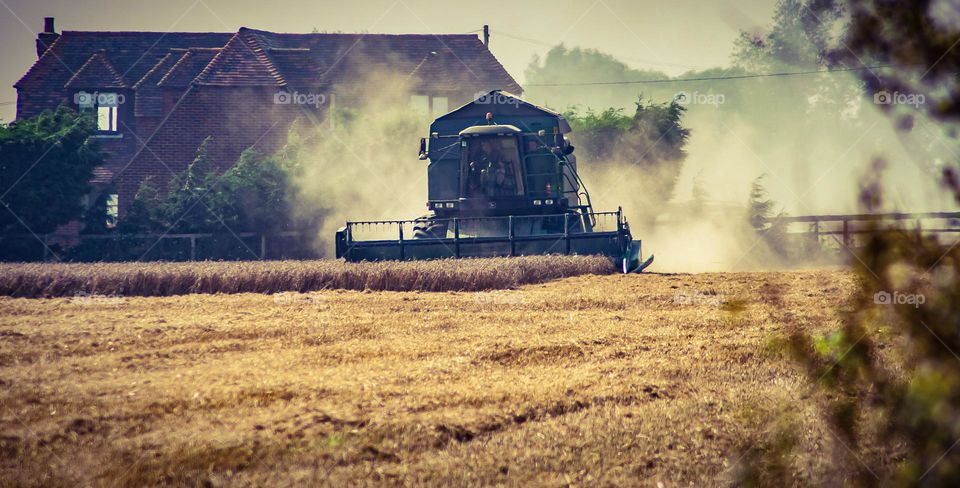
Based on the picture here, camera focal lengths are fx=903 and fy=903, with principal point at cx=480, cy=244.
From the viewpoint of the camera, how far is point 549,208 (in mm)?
20531

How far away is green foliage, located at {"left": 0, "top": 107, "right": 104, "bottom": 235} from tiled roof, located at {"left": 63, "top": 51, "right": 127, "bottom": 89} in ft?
43.6

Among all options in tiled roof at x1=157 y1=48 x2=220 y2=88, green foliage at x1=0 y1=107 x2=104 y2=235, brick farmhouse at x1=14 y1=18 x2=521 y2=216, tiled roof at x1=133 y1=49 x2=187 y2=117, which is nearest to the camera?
green foliage at x1=0 y1=107 x2=104 y2=235

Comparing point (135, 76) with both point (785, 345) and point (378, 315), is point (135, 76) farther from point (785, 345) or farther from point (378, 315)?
point (785, 345)

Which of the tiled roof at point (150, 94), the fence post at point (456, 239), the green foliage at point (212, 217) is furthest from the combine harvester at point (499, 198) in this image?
the tiled roof at point (150, 94)

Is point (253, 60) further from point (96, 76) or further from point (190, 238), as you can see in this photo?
point (190, 238)

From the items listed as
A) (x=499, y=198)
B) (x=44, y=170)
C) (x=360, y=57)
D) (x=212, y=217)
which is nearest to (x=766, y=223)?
(x=499, y=198)

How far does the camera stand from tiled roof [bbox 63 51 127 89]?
39531 mm

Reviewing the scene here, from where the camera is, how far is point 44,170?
25.7m

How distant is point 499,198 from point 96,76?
27.1 m

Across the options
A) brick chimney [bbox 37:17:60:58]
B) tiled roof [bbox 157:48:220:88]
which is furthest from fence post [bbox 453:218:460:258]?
brick chimney [bbox 37:17:60:58]

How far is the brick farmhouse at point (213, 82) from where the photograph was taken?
3638 centimetres

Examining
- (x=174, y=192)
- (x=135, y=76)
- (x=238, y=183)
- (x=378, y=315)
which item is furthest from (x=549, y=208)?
(x=135, y=76)

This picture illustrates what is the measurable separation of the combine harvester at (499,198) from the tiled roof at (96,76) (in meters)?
24.2

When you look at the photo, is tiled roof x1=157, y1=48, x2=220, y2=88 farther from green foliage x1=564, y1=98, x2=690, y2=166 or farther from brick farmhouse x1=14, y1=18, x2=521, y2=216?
green foliage x1=564, y1=98, x2=690, y2=166
